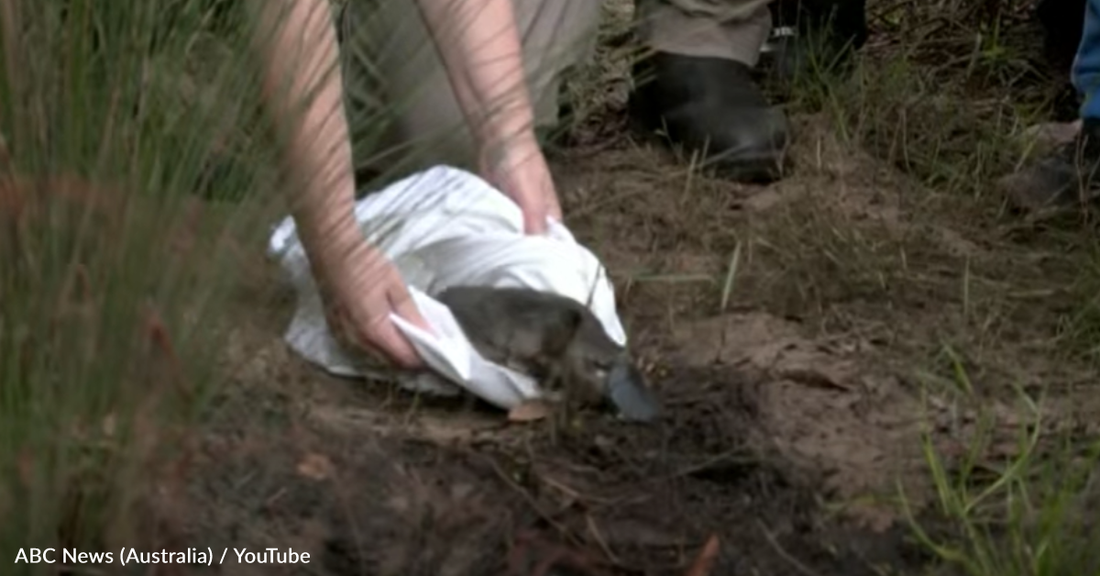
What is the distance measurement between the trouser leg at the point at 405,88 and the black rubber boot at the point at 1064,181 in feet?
2.08

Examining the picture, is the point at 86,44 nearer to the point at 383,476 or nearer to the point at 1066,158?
the point at 383,476

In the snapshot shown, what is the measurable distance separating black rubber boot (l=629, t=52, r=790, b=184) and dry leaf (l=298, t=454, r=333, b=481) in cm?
105

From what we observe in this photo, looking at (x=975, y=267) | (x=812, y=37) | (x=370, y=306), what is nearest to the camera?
(x=370, y=306)

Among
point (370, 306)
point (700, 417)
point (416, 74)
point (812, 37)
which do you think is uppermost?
point (416, 74)

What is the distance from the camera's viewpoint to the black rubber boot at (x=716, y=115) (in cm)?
277

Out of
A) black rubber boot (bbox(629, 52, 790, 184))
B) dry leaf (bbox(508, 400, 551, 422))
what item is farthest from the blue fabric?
dry leaf (bbox(508, 400, 551, 422))

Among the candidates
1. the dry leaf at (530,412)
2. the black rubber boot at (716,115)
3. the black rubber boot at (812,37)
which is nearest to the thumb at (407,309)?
the dry leaf at (530,412)

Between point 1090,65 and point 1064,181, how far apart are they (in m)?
0.16

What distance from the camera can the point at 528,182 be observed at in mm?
2270

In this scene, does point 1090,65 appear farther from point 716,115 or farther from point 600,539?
point 600,539

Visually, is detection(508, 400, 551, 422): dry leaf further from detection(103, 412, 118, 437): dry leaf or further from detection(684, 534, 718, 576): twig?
detection(103, 412, 118, 437): dry leaf

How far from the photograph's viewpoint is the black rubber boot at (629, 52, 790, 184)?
277 centimetres

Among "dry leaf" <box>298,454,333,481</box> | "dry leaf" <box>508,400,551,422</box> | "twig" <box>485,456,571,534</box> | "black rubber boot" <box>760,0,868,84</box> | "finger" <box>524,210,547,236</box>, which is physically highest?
"dry leaf" <box>298,454,333,481</box>

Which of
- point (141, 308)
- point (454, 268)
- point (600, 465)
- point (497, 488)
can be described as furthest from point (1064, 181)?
point (141, 308)
